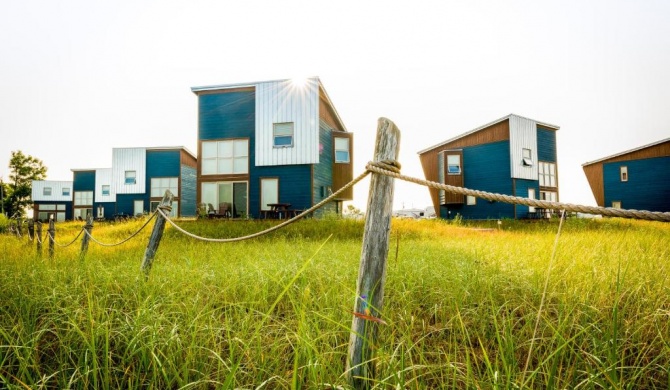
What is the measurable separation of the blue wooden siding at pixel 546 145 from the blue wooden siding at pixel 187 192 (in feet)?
92.0

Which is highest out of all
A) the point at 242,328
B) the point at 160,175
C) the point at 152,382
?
the point at 160,175

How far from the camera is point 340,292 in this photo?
348cm

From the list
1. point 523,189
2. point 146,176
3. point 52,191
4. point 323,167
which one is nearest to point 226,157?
point 323,167

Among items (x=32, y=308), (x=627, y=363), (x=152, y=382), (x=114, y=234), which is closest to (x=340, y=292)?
(x=152, y=382)

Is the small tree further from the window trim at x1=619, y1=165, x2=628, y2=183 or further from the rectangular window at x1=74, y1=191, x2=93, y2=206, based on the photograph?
the window trim at x1=619, y1=165, x2=628, y2=183

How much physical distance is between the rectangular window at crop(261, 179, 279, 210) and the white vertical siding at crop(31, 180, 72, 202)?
35.3 meters

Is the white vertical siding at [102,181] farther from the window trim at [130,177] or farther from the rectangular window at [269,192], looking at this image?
the rectangular window at [269,192]

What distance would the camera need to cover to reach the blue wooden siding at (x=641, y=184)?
22.0m

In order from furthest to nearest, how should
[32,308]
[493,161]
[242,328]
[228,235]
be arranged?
[493,161] < [228,235] < [32,308] < [242,328]

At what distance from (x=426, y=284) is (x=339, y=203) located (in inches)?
778

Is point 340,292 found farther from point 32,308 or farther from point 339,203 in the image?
point 339,203

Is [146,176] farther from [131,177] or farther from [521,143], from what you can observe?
[521,143]

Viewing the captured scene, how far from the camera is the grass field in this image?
2.00m

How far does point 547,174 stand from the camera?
79.8ft
